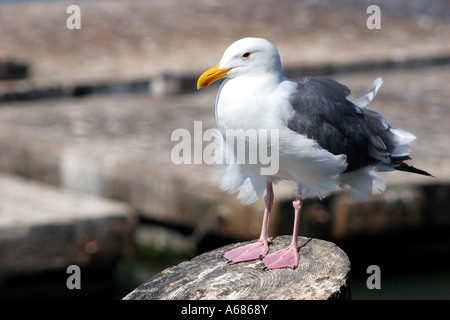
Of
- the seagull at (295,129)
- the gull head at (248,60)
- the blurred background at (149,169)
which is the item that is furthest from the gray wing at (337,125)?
the blurred background at (149,169)

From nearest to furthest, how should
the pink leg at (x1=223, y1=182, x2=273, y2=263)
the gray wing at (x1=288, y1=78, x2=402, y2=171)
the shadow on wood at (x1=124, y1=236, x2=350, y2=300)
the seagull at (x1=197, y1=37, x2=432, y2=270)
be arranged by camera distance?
1. the shadow on wood at (x1=124, y1=236, x2=350, y2=300)
2. the seagull at (x1=197, y1=37, x2=432, y2=270)
3. the gray wing at (x1=288, y1=78, x2=402, y2=171)
4. the pink leg at (x1=223, y1=182, x2=273, y2=263)

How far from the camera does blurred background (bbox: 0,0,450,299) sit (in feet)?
23.5

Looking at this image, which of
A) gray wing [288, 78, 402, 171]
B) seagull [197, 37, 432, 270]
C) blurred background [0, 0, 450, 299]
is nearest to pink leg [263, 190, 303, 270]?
seagull [197, 37, 432, 270]

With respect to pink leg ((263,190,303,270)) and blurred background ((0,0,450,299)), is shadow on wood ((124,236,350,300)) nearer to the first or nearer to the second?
pink leg ((263,190,303,270))

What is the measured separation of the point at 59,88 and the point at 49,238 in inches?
216

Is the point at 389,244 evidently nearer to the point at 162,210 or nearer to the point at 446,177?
the point at 446,177

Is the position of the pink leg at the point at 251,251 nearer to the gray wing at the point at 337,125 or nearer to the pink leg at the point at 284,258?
the pink leg at the point at 284,258

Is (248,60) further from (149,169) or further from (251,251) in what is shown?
(149,169)

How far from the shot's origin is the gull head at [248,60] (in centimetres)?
414

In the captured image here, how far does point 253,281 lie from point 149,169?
4.10m

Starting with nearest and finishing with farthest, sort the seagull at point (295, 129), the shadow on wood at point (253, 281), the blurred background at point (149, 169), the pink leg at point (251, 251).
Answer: the shadow on wood at point (253, 281)
the seagull at point (295, 129)
the pink leg at point (251, 251)
the blurred background at point (149, 169)

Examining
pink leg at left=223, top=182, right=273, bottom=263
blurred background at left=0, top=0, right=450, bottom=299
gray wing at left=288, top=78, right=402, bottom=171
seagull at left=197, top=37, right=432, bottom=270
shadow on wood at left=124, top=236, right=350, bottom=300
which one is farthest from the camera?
blurred background at left=0, top=0, right=450, bottom=299

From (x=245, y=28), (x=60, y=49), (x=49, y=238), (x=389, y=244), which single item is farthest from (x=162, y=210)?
(x=245, y=28)
